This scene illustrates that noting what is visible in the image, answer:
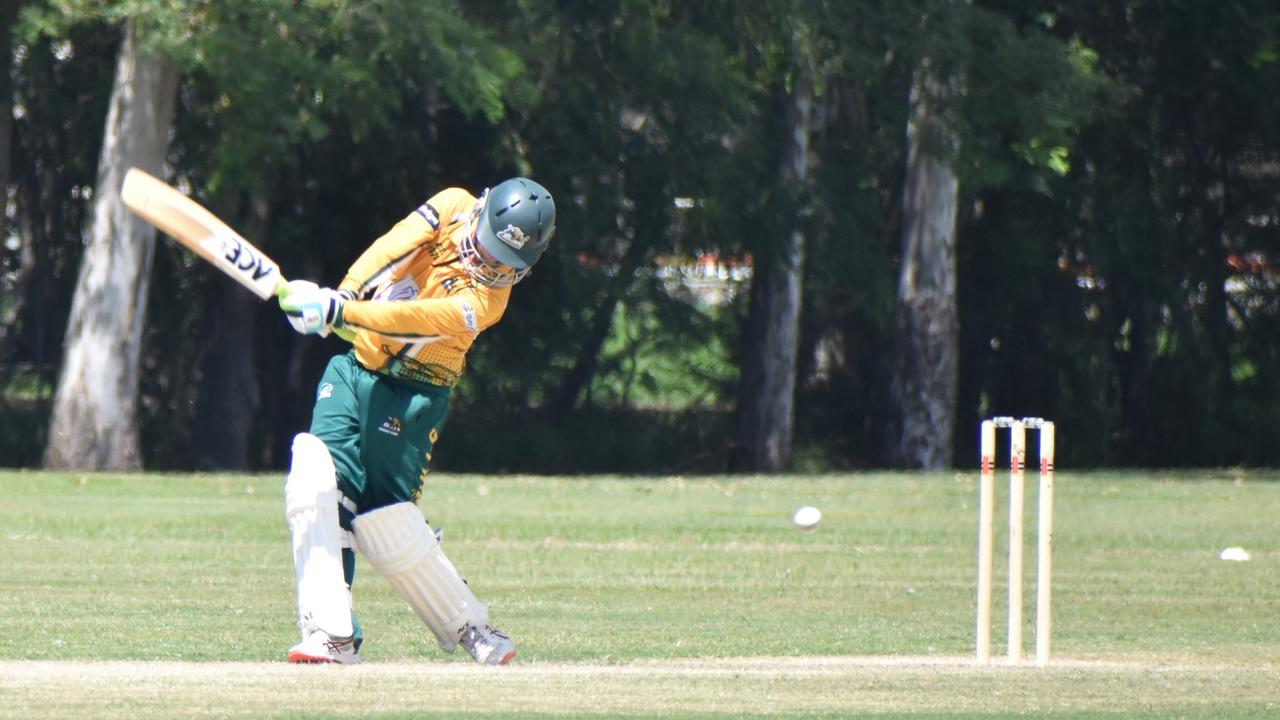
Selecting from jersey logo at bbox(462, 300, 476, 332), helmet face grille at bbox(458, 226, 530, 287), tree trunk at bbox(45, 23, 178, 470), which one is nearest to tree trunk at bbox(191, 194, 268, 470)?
tree trunk at bbox(45, 23, 178, 470)

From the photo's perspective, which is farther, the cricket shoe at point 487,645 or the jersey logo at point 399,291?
the cricket shoe at point 487,645

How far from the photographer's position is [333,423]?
875cm

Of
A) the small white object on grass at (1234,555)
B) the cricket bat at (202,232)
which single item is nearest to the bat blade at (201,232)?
the cricket bat at (202,232)

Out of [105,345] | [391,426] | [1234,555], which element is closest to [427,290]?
[391,426]

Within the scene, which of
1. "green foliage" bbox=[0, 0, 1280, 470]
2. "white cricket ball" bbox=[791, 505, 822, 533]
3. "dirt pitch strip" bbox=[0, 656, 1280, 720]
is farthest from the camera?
"green foliage" bbox=[0, 0, 1280, 470]

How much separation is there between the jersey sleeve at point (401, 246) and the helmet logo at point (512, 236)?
0.80ft

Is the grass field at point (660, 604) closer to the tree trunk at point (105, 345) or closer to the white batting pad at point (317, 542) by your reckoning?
the white batting pad at point (317, 542)

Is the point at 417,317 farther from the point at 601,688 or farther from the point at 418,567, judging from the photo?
the point at 601,688

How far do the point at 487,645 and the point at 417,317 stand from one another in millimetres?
1495

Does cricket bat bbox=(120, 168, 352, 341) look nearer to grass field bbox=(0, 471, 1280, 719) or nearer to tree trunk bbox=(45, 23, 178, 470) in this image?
grass field bbox=(0, 471, 1280, 719)

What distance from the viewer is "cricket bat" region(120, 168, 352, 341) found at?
8586mm

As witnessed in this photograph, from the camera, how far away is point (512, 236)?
8.49 m

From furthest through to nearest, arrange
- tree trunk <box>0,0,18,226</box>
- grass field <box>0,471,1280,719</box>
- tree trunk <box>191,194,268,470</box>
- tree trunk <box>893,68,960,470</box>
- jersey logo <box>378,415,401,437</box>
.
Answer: tree trunk <box>893,68,960,470</box> → tree trunk <box>191,194,268,470</box> → tree trunk <box>0,0,18,226</box> → jersey logo <box>378,415,401,437</box> → grass field <box>0,471,1280,719</box>

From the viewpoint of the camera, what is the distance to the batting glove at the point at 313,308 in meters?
8.23
